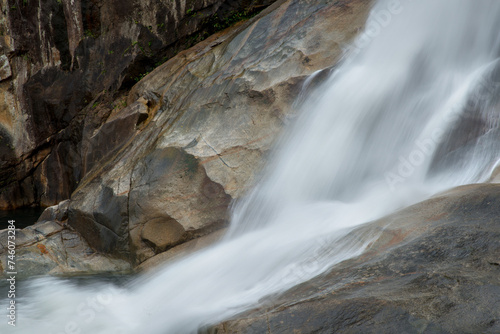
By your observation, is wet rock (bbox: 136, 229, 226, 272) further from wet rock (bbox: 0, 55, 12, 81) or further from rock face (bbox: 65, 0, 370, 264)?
wet rock (bbox: 0, 55, 12, 81)

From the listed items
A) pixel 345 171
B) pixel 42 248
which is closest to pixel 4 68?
pixel 42 248

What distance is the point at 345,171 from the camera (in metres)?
6.69

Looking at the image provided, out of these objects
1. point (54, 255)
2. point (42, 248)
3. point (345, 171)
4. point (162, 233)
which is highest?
point (42, 248)

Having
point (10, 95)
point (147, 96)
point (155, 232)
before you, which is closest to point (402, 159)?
point (155, 232)

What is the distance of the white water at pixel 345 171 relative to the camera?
5.14 metres

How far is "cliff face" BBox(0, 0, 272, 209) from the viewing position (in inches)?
431

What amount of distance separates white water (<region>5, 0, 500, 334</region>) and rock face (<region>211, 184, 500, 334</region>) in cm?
50

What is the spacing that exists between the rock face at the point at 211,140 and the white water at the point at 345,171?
0.41 m

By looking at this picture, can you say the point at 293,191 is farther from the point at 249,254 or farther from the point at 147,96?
the point at 147,96

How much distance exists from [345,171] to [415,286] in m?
3.43

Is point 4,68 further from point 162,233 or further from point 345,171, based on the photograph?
point 345,171

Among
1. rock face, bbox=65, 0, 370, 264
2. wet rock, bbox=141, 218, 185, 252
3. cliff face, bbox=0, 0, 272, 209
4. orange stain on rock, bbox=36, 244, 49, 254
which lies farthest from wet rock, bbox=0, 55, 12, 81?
wet rock, bbox=141, 218, 185, 252

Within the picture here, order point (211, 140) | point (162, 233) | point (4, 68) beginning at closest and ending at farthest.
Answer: point (162, 233) < point (211, 140) < point (4, 68)

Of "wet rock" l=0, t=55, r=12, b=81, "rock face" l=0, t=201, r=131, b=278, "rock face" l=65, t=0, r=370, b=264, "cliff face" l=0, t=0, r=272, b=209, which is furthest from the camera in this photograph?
"wet rock" l=0, t=55, r=12, b=81
